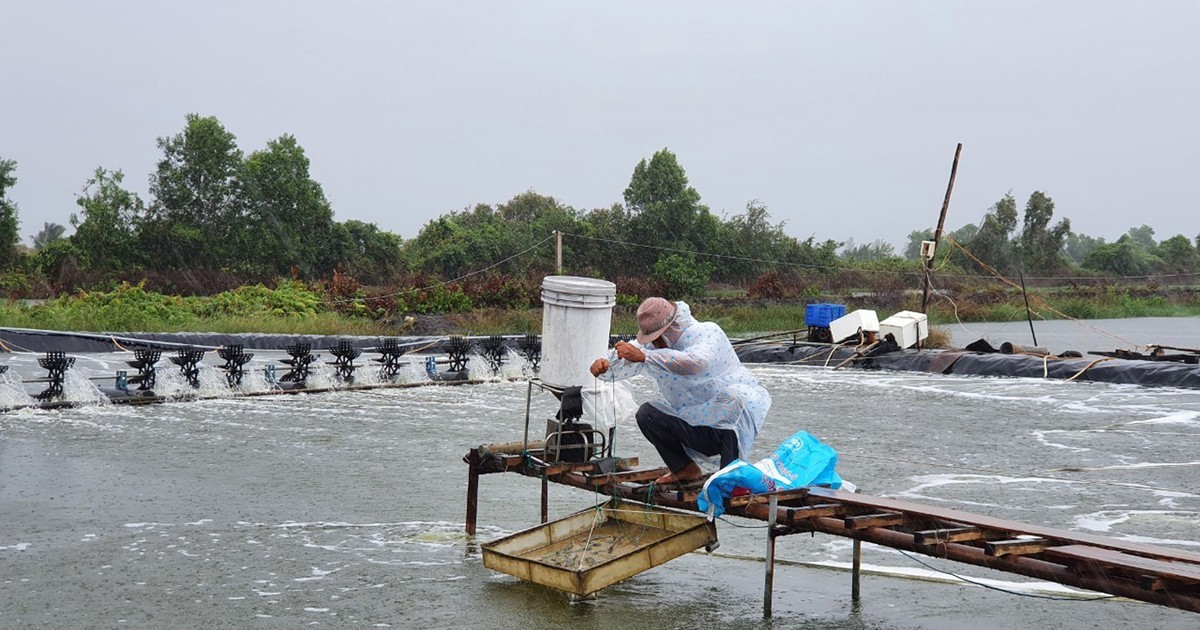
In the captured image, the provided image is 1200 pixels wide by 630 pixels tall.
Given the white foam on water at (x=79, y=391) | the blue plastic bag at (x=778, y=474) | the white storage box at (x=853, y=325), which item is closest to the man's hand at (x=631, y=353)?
the blue plastic bag at (x=778, y=474)

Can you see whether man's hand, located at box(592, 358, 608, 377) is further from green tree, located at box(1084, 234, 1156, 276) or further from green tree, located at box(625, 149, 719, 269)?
green tree, located at box(1084, 234, 1156, 276)

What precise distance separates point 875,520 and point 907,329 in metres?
17.3

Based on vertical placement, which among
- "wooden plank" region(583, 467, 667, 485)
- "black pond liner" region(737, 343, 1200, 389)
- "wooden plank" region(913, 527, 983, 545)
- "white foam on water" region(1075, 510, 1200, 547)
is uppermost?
"black pond liner" region(737, 343, 1200, 389)

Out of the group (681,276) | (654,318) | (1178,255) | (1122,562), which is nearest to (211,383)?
(654,318)

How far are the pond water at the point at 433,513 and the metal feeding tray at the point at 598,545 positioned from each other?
20cm

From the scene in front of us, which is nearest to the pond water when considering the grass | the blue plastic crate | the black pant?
the black pant

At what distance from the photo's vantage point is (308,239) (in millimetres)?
38281

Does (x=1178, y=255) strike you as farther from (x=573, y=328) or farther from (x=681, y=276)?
(x=573, y=328)

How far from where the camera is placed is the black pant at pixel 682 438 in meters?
6.05

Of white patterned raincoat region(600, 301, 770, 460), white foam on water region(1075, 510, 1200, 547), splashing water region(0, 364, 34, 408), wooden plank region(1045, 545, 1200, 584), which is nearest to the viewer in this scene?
wooden plank region(1045, 545, 1200, 584)

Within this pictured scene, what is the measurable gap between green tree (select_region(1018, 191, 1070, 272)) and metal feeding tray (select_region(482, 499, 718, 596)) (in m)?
50.0

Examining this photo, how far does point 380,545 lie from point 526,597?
5.04 feet

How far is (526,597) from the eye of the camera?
5969 millimetres

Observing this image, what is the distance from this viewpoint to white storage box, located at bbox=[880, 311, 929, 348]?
21.9 meters
